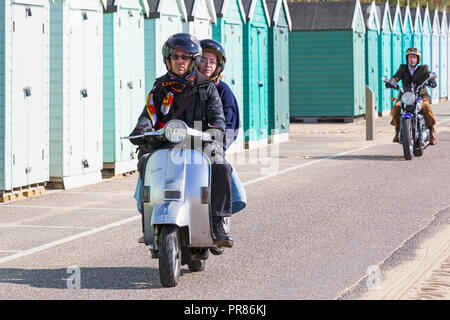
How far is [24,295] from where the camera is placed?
20.5ft

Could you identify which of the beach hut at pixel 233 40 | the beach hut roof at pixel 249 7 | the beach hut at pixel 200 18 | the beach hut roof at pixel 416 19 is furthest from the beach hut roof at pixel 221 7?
the beach hut roof at pixel 416 19

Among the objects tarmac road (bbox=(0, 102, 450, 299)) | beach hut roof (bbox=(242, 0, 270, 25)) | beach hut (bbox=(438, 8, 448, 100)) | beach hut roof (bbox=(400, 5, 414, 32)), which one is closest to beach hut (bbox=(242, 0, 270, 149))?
beach hut roof (bbox=(242, 0, 270, 25))

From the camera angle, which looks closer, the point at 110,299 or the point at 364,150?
the point at 110,299

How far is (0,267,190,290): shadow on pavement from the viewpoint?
6559mm

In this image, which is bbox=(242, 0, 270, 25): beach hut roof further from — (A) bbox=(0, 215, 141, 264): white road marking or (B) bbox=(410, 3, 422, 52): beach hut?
(B) bbox=(410, 3, 422, 52): beach hut

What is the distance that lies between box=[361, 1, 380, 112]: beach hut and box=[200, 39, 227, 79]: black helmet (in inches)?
974

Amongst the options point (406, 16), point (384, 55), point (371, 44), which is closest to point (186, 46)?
point (371, 44)

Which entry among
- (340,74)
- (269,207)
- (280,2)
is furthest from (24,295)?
(340,74)

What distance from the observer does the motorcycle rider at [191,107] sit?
6727 mm

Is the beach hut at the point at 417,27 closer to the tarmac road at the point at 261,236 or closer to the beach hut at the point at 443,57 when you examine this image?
the beach hut at the point at 443,57

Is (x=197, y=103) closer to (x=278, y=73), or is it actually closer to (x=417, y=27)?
(x=278, y=73)

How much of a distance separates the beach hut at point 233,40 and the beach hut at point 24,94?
22.4 ft
